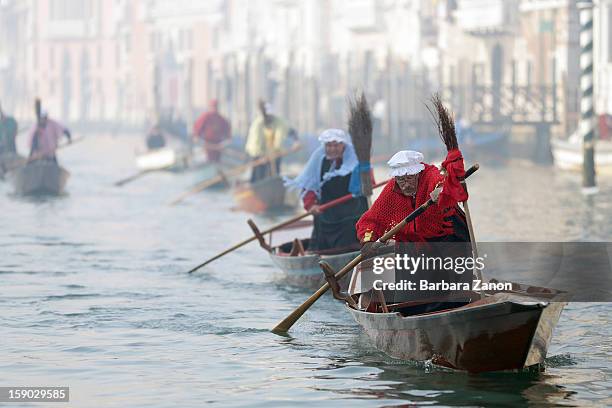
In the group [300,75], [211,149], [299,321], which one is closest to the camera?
[299,321]

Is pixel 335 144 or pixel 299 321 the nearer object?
pixel 299 321

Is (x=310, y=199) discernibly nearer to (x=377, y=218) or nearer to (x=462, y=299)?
(x=377, y=218)

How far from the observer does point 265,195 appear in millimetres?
22922

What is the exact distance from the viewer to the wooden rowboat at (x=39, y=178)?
1016 inches

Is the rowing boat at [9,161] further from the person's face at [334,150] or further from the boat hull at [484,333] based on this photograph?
the boat hull at [484,333]

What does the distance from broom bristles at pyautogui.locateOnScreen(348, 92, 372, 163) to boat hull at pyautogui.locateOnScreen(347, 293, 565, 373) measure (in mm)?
4627

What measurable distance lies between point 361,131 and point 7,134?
47.6 feet

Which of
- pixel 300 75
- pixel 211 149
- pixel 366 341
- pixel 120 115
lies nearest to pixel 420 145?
pixel 300 75

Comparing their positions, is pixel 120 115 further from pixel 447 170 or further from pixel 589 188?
pixel 447 170

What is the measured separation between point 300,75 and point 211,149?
1668cm

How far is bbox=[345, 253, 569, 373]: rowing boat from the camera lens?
8758 mm

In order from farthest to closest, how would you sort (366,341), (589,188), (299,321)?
(589,188) < (299,321) < (366,341)

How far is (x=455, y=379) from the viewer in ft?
30.2

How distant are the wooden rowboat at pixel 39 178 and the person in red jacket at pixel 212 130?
2.73 metres
